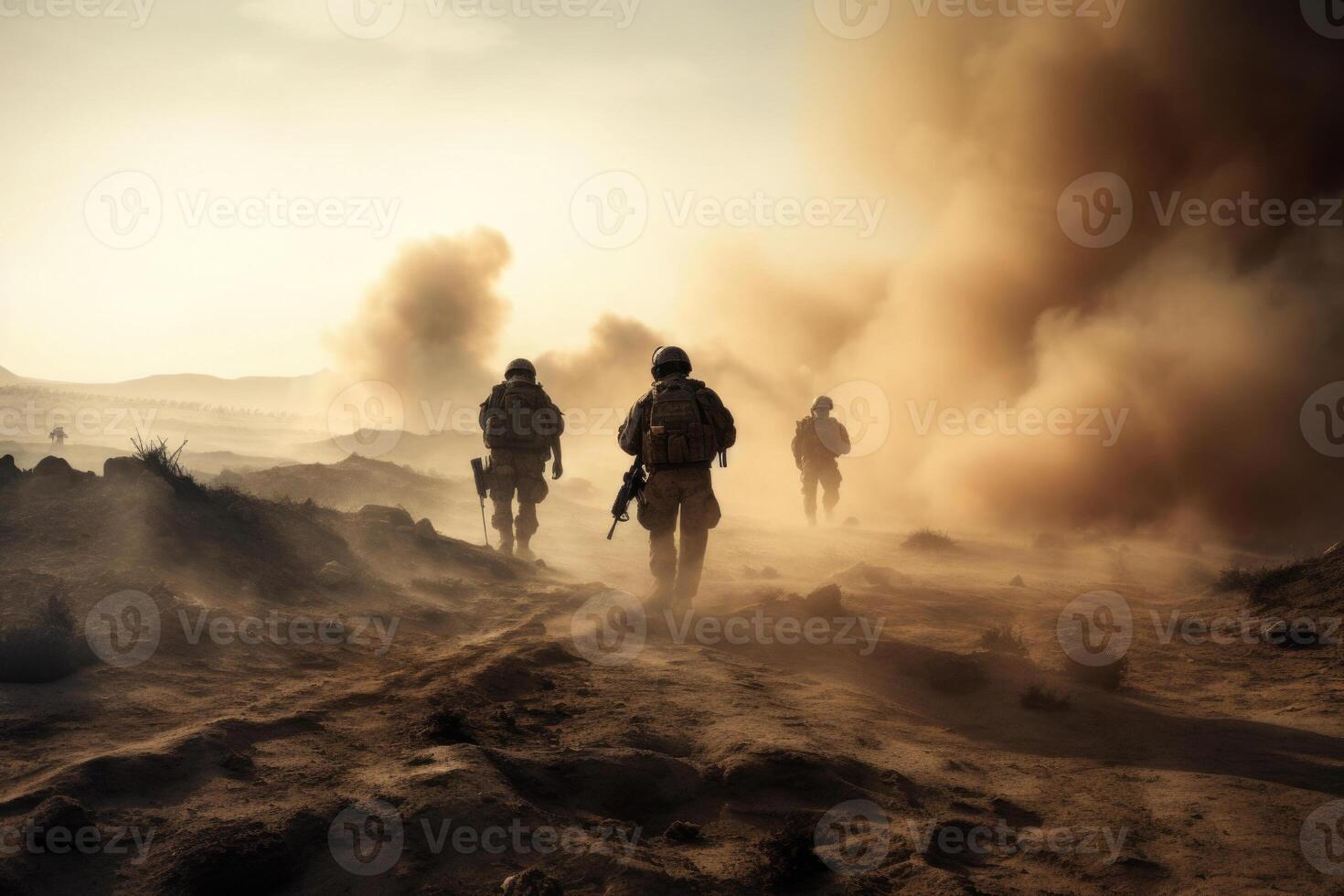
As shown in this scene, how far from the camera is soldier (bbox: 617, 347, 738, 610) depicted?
310 inches

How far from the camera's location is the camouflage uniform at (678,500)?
8.02m

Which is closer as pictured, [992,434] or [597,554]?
[597,554]

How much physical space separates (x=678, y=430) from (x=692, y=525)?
1.00m

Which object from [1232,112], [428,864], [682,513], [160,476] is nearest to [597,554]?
[682,513]

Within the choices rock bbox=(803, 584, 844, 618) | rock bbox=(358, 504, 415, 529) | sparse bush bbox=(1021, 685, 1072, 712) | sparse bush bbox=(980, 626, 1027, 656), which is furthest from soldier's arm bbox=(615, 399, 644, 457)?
sparse bush bbox=(1021, 685, 1072, 712)

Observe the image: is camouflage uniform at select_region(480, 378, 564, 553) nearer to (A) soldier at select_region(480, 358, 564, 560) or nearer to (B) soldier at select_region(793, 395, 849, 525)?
(A) soldier at select_region(480, 358, 564, 560)

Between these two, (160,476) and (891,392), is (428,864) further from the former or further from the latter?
A: (891,392)

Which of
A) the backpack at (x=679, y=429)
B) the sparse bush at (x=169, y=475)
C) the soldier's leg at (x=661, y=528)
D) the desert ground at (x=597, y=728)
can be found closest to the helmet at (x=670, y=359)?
the backpack at (x=679, y=429)

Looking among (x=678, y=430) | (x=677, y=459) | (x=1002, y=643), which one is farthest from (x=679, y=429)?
(x=1002, y=643)

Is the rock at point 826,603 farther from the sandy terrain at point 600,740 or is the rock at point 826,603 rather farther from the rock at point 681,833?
the rock at point 681,833

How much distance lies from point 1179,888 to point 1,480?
9.85m

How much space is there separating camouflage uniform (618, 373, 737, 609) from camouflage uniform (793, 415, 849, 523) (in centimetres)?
862

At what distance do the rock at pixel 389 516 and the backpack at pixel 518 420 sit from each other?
60.3 inches

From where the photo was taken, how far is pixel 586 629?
7203 millimetres
